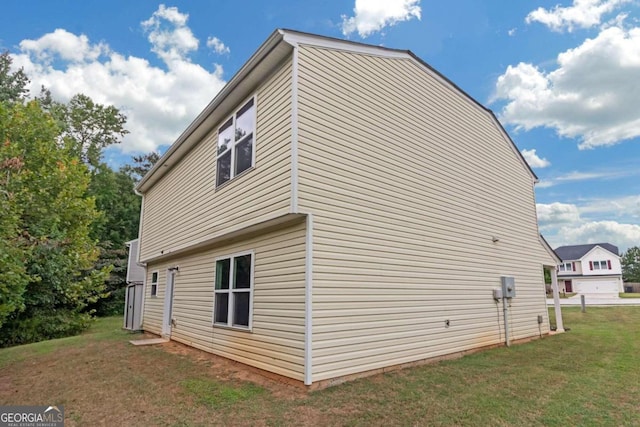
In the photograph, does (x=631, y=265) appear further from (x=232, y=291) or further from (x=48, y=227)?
(x=48, y=227)

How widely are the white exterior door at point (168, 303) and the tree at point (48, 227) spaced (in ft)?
5.82

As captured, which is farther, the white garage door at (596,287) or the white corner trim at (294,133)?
the white garage door at (596,287)

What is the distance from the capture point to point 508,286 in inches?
351

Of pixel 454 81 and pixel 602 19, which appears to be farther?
pixel 602 19

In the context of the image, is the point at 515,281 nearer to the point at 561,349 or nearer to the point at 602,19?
the point at 561,349

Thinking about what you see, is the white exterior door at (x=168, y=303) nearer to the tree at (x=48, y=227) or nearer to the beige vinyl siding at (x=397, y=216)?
the tree at (x=48, y=227)

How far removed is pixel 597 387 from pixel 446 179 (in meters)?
4.73

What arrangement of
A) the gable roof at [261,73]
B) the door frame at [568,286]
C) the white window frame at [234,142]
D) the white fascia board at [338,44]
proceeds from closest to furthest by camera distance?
the white fascia board at [338,44] → the gable roof at [261,73] → the white window frame at [234,142] → the door frame at [568,286]

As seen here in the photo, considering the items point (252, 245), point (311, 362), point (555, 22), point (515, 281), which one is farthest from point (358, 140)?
point (555, 22)

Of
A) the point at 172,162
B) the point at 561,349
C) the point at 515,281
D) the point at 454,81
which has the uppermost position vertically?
the point at 454,81

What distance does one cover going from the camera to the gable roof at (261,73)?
19.1ft

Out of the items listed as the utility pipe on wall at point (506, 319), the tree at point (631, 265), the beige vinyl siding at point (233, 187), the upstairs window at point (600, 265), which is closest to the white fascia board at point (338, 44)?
the beige vinyl siding at point (233, 187)

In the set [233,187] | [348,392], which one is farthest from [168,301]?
[348,392]

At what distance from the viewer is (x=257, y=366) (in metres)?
6.02
